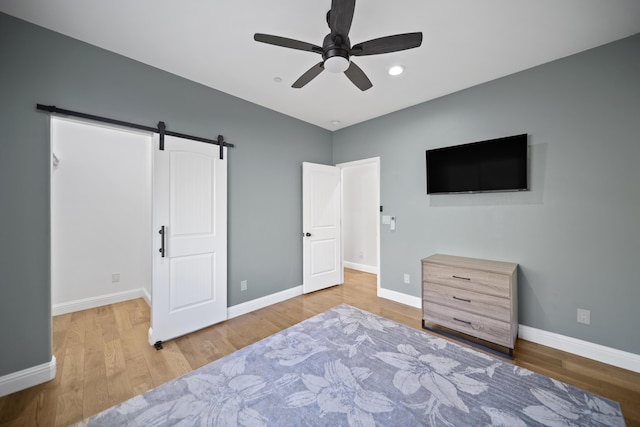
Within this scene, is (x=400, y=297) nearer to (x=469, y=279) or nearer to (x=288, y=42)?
(x=469, y=279)

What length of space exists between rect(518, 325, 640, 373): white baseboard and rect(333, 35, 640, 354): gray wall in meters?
0.06

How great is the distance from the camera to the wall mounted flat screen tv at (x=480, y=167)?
2.55 m

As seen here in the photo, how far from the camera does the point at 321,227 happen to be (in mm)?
4176

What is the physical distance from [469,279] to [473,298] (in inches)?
7.4

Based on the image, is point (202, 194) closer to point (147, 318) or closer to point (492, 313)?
point (147, 318)

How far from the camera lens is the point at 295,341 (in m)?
2.45

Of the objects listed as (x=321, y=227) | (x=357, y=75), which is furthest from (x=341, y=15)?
(x=321, y=227)

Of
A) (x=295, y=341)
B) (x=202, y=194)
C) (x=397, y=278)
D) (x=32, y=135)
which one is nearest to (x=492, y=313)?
(x=397, y=278)

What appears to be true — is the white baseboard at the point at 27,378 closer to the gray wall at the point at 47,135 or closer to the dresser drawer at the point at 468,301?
the gray wall at the point at 47,135

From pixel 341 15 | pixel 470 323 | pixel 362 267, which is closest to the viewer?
pixel 341 15

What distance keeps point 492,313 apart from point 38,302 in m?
3.90

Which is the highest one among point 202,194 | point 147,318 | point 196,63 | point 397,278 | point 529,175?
point 196,63

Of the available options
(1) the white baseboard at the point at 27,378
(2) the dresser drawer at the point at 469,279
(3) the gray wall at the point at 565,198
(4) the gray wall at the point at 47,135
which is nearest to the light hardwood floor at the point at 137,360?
(1) the white baseboard at the point at 27,378

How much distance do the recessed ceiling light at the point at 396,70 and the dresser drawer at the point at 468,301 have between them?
2.32 m
